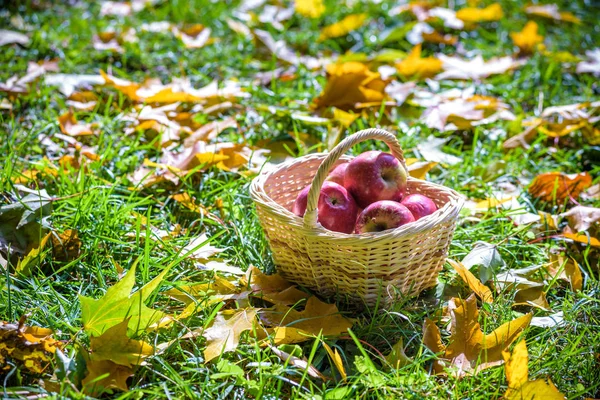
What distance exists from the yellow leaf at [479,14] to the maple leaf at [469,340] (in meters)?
2.60

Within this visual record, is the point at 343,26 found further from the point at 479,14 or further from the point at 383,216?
the point at 383,216

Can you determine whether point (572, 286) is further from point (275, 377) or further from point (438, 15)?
point (438, 15)

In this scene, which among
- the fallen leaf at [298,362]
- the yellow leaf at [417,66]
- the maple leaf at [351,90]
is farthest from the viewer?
the yellow leaf at [417,66]

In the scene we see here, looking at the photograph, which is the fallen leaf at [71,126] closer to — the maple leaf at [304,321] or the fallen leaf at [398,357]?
the maple leaf at [304,321]

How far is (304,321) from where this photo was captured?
1509mm

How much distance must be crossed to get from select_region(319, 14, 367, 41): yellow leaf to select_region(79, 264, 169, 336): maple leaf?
2.40 meters

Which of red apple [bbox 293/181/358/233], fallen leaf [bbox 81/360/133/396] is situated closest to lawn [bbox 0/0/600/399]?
fallen leaf [bbox 81/360/133/396]

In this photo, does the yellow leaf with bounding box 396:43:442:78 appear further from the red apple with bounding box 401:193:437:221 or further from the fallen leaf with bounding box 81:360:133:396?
the fallen leaf with bounding box 81:360:133:396

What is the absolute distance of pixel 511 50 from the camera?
339 cm

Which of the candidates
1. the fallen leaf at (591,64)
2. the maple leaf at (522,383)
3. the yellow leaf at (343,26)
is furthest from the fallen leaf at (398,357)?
the yellow leaf at (343,26)

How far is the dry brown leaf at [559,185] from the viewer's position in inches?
84.2

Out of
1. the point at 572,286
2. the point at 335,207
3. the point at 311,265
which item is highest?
the point at 335,207

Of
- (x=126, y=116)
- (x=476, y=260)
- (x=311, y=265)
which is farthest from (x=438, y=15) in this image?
(x=311, y=265)

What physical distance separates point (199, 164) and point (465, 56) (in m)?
1.88
